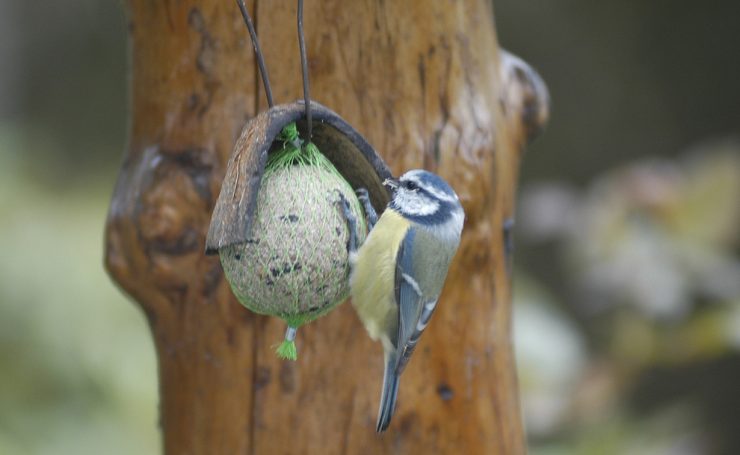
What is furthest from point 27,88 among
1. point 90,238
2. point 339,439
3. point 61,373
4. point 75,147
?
point 339,439

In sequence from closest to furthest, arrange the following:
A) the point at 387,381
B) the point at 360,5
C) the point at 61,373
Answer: the point at 387,381, the point at 360,5, the point at 61,373

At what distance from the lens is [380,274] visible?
1375 mm

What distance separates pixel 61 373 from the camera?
319cm

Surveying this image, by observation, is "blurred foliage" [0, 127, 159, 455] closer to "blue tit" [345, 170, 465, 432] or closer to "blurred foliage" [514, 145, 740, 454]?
"blurred foliage" [514, 145, 740, 454]

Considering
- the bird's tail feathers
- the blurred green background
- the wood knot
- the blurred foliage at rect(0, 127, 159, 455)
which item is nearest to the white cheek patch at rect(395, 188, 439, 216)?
the bird's tail feathers

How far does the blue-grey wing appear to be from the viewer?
1.38 metres

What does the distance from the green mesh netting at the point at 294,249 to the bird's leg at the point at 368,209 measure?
88mm

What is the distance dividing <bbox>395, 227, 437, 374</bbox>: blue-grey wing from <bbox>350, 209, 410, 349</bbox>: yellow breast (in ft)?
0.03

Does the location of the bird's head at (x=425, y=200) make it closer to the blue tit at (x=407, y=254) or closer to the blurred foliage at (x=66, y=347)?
the blue tit at (x=407, y=254)

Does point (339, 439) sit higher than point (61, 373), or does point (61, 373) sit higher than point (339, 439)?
point (339, 439)

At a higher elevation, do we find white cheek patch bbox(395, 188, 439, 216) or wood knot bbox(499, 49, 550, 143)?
wood knot bbox(499, 49, 550, 143)

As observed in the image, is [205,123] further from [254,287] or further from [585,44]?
[585,44]

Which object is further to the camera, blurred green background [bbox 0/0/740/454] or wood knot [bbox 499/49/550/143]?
blurred green background [bbox 0/0/740/454]

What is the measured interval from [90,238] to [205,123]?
2017 mm
